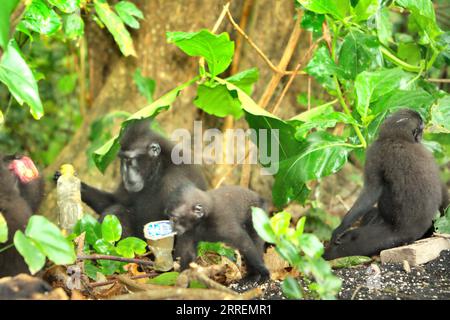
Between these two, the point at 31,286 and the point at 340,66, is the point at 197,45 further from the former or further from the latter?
the point at 31,286

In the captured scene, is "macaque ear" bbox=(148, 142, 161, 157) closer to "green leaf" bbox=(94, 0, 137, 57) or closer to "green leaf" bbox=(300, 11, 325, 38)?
"green leaf" bbox=(94, 0, 137, 57)

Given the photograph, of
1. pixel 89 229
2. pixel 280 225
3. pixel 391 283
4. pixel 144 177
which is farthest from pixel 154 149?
pixel 280 225

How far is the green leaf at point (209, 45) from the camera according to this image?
509 cm

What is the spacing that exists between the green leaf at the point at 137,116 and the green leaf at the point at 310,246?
2281 mm

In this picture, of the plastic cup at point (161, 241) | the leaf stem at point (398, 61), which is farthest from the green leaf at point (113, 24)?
the leaf stem at point (398, 61)

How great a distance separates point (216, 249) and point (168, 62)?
2720 mm

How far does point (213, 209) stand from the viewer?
4.99 meters

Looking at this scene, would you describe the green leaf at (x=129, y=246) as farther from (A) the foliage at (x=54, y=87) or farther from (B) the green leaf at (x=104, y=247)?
(A) the foliage at (x=54, y=87)

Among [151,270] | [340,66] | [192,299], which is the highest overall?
[340,66]

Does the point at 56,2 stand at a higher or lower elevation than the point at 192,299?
higher
